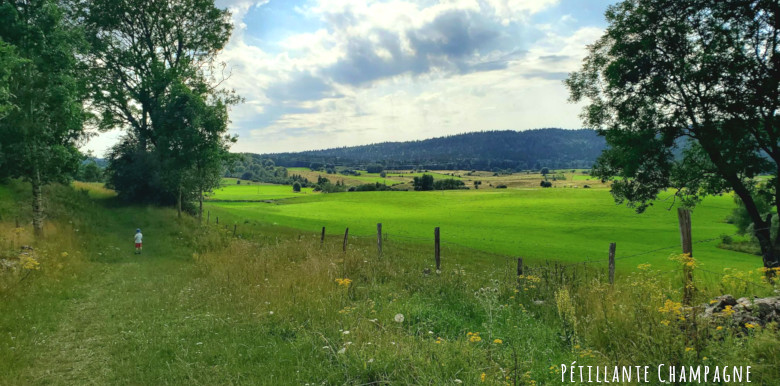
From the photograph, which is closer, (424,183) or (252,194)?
(252,194)

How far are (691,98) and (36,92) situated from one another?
3265 centimetres

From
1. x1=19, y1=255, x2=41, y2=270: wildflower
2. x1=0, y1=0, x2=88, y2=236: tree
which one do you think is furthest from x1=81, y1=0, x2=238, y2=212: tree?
x1=19, y1=255, x2=41, y2=270: wildflower

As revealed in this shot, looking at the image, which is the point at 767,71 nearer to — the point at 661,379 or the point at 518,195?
the point at 661,379

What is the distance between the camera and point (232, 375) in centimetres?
598

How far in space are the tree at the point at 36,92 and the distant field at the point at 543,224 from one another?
2668 cm

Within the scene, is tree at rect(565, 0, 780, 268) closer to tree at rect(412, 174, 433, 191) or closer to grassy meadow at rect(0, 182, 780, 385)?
grassy meadow at rect(0, 182, 780, 385)

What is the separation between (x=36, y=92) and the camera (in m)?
19.0

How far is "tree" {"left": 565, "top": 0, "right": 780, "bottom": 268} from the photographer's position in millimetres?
18250

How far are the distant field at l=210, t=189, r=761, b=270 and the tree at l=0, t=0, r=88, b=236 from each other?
26.7 m

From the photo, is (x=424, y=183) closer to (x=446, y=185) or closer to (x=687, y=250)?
(x=446, y=185)

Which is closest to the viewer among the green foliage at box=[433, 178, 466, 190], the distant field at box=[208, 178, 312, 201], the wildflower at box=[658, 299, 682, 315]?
the wildflower at box=[658, 299, 682, 315]

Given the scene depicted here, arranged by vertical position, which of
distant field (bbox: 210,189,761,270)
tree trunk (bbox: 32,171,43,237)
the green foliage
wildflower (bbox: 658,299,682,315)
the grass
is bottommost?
distant field (bbox: 210,189,761,270)

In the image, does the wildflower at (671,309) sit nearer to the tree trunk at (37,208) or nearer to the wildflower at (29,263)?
the wildflower at (29,263)

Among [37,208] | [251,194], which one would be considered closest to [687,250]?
[37,208]
